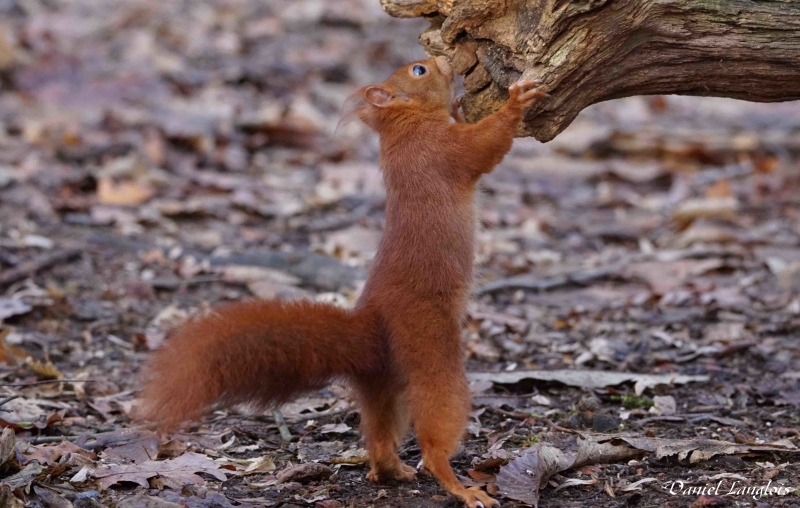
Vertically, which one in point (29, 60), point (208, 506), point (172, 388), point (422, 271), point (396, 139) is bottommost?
point (208, 506)

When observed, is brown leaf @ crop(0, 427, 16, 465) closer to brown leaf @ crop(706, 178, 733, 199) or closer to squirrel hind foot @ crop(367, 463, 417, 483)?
squirrel hind foot @ crop(367, 463, 417, 483)

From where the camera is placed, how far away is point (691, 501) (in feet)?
10.00

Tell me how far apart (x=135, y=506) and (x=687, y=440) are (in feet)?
6.34

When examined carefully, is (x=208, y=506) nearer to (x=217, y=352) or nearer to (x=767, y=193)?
(x=217, y=352)

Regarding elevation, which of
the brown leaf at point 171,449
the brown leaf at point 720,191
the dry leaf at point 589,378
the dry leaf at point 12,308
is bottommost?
Result: the brown leaf at point 171,449

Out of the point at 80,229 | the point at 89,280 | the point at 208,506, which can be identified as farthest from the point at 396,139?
the point at 80,229

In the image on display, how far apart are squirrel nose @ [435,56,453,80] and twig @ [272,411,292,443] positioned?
4.82ft

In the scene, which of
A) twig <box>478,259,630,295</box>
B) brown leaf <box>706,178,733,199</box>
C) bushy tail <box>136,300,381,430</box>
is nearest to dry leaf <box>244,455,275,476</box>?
bushy tail <box>136,300,381,430</box>

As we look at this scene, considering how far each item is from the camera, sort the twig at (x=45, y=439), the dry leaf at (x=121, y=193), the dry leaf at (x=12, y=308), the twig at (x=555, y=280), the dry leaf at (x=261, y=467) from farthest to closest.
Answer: the dry leaf at (x=121, y=193) → the twig at (x=555, y=280) → the dry leaf at (x=12, y=308) → the twig at (x=45, y=439) → the dry leaf at (x=261, y=467)

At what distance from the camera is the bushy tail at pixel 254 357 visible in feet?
8.97

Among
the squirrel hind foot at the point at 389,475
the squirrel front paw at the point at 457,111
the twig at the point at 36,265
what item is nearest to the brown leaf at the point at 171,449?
the squirrel hind foot at the point at 389,475

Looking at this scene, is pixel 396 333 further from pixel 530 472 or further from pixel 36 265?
pixel 36 265

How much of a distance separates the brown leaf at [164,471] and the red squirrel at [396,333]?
482 mm

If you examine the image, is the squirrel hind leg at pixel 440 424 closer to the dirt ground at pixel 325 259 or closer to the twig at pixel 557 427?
the dirt ground at pixel 325 259
